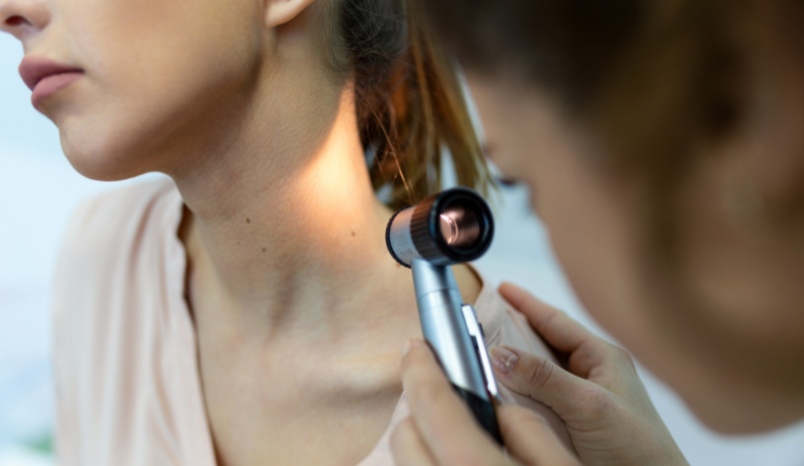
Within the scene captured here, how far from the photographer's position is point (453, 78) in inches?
25.8

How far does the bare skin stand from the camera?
16.3 inches

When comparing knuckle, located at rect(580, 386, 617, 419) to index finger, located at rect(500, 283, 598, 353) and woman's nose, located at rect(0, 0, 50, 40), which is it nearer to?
index finger, located at rect(500, 283, 598, 353)

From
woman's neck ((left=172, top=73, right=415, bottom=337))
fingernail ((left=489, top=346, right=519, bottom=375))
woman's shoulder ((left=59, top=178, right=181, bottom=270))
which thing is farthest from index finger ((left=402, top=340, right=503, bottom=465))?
woman's shoulder ((left=59, top=178, right=181, bottom=270))

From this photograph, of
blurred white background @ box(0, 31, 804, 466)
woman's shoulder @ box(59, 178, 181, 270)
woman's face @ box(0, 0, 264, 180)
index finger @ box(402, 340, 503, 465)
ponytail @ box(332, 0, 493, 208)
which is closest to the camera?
index finger @ box(402, 340, 503, 465)

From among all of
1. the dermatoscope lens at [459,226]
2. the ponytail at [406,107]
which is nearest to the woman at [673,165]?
the ponytail at [406,107]

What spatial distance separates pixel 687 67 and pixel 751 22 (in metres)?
0.12

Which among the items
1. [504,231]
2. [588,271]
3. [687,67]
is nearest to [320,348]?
[504,231]

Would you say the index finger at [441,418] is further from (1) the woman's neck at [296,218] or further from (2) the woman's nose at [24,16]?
(2) the woman's nose at [24,16]

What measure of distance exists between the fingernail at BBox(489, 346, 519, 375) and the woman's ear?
1.15 ft

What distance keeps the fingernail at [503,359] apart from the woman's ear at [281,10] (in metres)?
0.35

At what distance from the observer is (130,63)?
41cm

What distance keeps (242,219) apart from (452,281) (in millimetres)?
286

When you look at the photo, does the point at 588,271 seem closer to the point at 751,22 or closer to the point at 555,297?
the point at 555,297

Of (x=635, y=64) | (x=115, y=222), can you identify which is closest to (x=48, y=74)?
(x=115, y=222)
